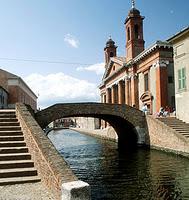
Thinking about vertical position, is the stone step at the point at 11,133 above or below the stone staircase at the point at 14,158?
above

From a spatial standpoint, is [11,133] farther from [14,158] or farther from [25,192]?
[25,192]

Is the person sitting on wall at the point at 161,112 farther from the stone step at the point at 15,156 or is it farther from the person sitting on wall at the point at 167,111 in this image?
the stone step at the point at 15,156

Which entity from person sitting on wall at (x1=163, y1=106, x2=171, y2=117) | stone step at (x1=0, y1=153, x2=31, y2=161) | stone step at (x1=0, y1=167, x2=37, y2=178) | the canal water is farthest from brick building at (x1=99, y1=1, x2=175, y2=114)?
stone step at (x1=0, y1=167, x2=37, y2=178)

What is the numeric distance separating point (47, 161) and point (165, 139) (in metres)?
16.5

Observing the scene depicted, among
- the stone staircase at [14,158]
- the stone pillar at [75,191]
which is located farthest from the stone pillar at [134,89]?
the stone pillar at [75,191]

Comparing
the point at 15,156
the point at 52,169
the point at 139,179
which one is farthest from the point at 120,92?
the point at 52,169

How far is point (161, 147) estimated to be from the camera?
24.1 metres

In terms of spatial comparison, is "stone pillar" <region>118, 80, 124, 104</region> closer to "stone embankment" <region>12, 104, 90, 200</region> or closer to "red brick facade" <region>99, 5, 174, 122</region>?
"red brick facade" <region>99, 5, 174, 122</region>

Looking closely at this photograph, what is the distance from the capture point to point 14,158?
10.4m

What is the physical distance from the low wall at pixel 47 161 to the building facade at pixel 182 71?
15680 millimetres

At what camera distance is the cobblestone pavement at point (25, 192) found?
7550 millimetres

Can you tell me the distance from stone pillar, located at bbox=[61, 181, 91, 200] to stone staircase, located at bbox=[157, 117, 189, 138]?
16.8 m

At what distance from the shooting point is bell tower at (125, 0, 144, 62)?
40.4 m

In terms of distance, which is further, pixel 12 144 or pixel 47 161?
pixel 12 144
